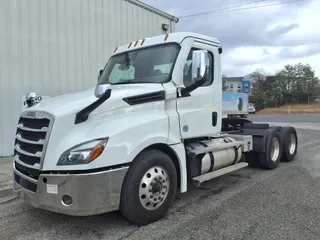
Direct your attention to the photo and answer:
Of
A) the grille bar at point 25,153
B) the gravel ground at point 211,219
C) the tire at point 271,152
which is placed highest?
the grille bar at point 25,153

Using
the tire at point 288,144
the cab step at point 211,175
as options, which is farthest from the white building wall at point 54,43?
the tire at point 288,144

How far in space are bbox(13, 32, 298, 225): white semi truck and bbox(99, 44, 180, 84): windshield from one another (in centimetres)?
2

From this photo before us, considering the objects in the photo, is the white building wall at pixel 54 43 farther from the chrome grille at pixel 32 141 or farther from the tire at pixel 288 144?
the tire at pixel 288 144

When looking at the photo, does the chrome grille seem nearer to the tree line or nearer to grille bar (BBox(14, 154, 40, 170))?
grille bar (BBox(14, 154, 40, 170))

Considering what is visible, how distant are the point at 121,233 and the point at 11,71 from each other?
6496 mm

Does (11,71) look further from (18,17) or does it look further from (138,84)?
(138,84)

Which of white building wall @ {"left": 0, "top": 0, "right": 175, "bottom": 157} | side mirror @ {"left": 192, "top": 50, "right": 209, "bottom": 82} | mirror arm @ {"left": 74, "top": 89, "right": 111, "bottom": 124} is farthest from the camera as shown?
white building wall @ {"left": 0, "top": 0, "right": 175, "bottom": 157}

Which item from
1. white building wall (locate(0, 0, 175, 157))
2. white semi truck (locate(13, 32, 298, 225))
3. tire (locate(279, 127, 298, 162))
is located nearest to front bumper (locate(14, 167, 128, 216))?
white semi truck (locate(13, 32, 298, 225))

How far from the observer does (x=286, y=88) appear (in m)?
62.1

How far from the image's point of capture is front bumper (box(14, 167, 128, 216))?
3398mm

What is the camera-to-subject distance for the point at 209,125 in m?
5.23

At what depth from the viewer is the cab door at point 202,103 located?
467 centimetres

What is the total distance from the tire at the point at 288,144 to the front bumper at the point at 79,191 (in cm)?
556

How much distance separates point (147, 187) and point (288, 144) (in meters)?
5.40
